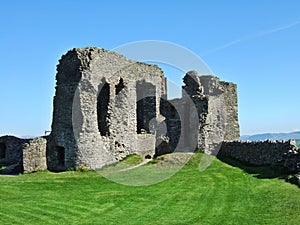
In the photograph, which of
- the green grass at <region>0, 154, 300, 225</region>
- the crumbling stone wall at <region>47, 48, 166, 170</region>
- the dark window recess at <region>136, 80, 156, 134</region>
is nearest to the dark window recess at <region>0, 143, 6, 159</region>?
the crumbling stone wall at <region>47, 48, 166, 170</region>

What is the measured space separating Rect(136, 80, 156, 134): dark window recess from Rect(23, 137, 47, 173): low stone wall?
317 inches

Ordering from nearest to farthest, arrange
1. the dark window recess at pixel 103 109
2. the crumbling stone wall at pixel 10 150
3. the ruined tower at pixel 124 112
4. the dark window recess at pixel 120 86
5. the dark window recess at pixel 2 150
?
the ruined tower at pixel 124 112
the dark window recess at pixel 103 109
the dark window recess at pixel 120 86
the crumbling stone wall at pixel 10 150
the dark window recess at pixel 2 150

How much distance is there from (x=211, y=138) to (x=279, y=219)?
1459cm

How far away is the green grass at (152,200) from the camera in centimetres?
1237

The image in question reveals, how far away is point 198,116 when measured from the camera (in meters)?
27.5

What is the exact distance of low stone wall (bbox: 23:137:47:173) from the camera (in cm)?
2269

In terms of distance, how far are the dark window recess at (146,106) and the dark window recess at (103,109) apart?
4.98 m

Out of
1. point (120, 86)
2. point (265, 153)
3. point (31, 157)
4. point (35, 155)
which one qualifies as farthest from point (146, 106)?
point (265, 153)

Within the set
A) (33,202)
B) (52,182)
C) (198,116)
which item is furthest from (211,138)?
(33,202)

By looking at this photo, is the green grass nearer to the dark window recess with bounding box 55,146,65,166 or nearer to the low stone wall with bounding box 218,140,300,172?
the low stone wall with bounding box 218,140,300,172

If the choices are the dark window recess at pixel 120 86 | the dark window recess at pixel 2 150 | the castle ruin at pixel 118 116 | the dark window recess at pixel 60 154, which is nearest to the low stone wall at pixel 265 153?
Result: the castle ruin at pixel 118 116

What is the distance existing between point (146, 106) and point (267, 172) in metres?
12.2

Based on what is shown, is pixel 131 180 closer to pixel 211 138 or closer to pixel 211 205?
pixel 211 205

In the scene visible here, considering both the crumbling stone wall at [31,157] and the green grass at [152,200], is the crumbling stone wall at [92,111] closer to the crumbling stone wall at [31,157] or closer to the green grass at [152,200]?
the crumbling stone wall at [31,157]
